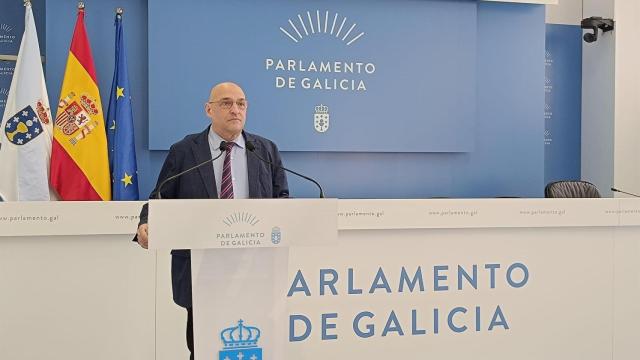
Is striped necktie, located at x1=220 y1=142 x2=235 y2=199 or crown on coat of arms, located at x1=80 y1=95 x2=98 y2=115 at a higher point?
crown on coat of arms, located at x1=80 y1=95 x2=98 y2=115

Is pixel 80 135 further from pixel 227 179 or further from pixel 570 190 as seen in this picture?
pixel 570 190

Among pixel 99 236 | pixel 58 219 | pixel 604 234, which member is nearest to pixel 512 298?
pixel 604 234

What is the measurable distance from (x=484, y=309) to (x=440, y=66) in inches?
79.5

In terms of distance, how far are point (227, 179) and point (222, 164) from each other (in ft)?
0.24

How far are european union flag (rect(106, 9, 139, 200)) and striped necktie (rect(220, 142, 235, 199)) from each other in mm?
1623

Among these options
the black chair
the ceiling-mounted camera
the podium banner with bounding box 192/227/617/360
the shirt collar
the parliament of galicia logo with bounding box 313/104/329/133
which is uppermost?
the ceiling-mounted camera

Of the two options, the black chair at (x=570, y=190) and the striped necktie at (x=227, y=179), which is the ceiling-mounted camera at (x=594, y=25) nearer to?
the black chair at (x=570, y=190)

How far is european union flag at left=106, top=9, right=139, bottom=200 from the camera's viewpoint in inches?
146

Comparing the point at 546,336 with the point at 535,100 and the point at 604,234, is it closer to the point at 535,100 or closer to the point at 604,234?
→ the point at 604,234

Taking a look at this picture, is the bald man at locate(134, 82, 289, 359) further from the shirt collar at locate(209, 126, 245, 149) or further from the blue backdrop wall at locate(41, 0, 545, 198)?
the blue backdrop wall at locate(41, 0, 545, 198)

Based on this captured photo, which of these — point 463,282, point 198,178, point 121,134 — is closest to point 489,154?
point 463,282

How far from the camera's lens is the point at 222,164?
236cm

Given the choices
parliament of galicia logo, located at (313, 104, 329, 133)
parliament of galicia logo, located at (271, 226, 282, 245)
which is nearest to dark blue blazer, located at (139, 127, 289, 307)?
parliament of galicia logo, located at (271, 226, 282, 245)

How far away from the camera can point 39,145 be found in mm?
3490
